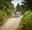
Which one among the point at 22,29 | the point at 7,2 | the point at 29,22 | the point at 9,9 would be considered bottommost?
the point at 22,29

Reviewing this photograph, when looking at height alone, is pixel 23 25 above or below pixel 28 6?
below

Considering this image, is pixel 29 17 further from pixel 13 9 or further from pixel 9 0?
pixel 9 0

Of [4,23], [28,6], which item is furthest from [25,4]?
[4,23]

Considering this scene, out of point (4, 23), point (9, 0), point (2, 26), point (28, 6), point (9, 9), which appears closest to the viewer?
point (2, 26)

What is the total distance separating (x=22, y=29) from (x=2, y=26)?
2.25 feet

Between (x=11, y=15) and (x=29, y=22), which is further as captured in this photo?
(x=11, y=15)

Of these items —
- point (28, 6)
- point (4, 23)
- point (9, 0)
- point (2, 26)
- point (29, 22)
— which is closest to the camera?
point (29, 22)

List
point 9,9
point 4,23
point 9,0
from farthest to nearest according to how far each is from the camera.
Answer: point 9,0 → point 9,9 → point 4,23

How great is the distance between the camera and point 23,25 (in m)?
2.47

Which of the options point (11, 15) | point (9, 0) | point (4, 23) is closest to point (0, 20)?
point (4, 23)

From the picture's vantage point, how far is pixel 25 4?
3.87 metres

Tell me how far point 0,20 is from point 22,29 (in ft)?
2.85

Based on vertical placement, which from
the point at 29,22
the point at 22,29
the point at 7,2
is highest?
the point at 7,2

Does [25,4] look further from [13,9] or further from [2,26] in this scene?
[2,26]
